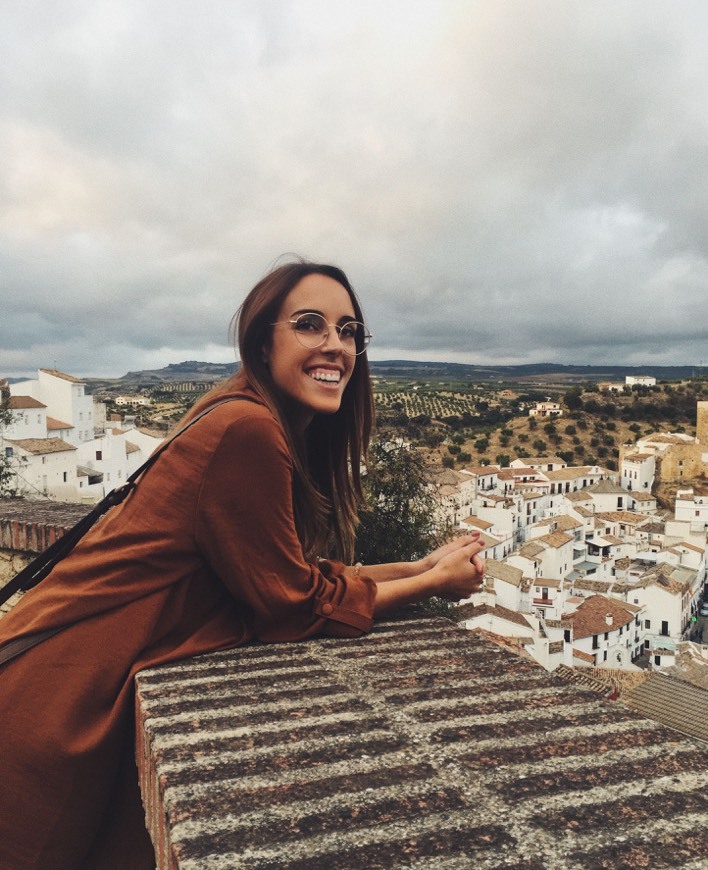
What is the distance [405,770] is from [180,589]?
79 cm

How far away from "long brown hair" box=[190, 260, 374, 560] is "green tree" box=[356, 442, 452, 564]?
8425mm

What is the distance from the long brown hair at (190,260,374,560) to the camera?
205 centimetres

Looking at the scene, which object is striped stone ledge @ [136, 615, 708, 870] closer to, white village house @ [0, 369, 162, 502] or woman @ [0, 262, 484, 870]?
woman @ [0, 262, 484, 870]

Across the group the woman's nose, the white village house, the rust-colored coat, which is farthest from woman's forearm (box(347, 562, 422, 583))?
the white village house

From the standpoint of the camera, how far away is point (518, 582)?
30688 mm

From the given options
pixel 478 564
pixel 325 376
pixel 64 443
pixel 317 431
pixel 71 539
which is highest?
pixel 325 376

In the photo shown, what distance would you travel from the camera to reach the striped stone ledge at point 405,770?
0.97 meters

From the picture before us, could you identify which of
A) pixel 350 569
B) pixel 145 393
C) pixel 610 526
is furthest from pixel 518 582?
pixel 145 393

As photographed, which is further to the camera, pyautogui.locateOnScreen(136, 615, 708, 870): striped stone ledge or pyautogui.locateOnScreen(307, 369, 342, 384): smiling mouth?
pyautogui.locateOnScreen(307, 369, 342, 384): smiling mouth

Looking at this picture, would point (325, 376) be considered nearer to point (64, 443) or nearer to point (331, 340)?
point (331, 340)

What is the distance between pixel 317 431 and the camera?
2389mm

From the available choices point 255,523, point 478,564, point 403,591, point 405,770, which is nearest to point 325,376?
point 255,523

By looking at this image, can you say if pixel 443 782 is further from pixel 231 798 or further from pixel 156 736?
pixel 156 736

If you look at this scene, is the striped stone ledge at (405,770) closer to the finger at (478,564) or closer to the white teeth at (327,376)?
the finger at (478,564)
